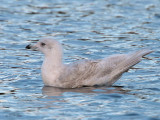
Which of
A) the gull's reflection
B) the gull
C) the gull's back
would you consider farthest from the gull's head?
the gull's reflection

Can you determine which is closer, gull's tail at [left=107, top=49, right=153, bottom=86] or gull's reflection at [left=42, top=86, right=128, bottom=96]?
gull's reflection at [left=42, top=86, right=128, bottom=96]

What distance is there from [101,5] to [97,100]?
11.6 m

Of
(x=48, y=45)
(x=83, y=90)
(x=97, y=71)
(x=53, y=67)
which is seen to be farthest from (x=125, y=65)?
(x=48, y=45)

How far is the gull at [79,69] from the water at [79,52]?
244mm

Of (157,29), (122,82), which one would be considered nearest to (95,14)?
(157,29)

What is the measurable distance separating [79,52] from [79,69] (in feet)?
11.9

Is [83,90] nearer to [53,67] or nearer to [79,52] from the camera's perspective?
[53,67]

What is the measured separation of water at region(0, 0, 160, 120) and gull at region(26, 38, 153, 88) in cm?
24

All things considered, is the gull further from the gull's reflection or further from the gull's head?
the gull's reflection

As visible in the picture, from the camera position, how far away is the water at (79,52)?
29.4ft

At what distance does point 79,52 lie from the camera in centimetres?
1445

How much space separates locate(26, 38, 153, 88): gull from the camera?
10789 millimetres

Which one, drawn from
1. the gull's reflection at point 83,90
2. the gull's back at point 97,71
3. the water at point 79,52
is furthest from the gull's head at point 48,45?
the gull's reflection at point 83,90

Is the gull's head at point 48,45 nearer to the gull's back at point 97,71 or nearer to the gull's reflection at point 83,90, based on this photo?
the gull's back at point 97,71
